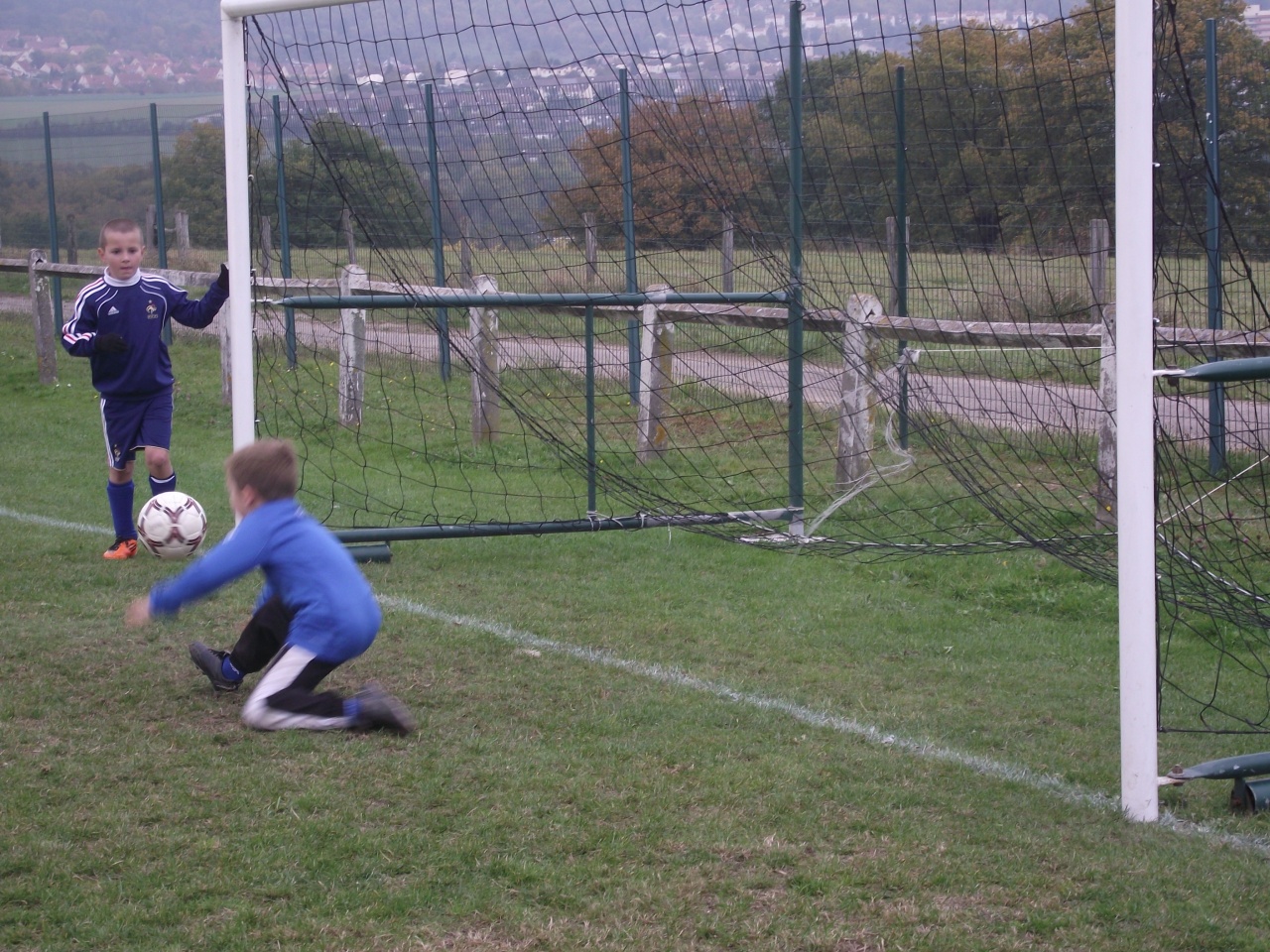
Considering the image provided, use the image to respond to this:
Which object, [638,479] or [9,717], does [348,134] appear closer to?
[638,479]

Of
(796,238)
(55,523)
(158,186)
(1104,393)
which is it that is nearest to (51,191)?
(158,186)

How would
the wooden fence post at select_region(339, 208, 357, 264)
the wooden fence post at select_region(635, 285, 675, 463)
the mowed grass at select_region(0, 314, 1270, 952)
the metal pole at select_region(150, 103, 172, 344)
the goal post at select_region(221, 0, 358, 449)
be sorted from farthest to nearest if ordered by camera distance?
the metal pole at select_region(150, 103, 172, 344), the wooden fence post at select_region(635, 285, 675, 463), the wooden fence post at select_region(339, 208, 357, 264), the goal post at select_region(221, 0, 358, 449), the mowed grass at select_region(0, 314, 1270, 952)

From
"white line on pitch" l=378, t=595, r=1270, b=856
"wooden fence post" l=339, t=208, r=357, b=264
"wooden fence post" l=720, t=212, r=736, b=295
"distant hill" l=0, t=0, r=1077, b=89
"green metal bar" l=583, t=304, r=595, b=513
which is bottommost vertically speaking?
"white line on pitch" l=378, t=595, r=1270, b=856

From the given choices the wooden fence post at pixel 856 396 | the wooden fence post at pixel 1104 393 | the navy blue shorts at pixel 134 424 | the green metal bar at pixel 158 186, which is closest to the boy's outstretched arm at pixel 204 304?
the navy blue shorts at pixel 134 424

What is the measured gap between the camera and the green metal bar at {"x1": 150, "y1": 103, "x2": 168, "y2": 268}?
1705cm

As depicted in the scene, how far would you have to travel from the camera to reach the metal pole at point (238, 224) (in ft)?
19.4

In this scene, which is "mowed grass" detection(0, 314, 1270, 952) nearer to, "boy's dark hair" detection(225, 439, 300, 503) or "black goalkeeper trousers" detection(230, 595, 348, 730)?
"black goalkeeper trousers" detection(230, 595, 348, 730)

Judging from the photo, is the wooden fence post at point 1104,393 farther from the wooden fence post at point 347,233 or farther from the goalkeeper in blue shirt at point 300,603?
the wooden fence post at point 347,233

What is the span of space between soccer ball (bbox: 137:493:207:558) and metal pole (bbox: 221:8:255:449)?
42cm

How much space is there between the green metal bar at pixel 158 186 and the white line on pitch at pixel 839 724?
12.6 meters

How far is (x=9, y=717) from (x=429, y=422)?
628 cm

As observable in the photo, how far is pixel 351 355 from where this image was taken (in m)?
10.1

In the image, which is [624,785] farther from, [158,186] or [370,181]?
[158,186]

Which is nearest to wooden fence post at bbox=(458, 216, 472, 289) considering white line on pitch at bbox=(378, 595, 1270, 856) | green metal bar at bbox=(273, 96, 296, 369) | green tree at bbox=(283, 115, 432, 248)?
green tree at bbox=(283, 115, 432, 248)
